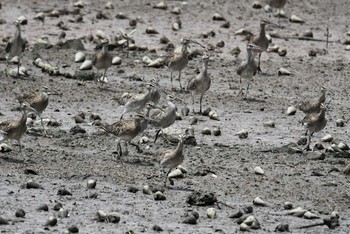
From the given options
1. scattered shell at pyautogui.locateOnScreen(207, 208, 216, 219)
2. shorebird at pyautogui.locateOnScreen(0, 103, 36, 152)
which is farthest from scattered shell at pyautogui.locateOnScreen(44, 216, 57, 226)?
shorebird at pyautogui.locateOnScreen(0, 103, 36, 152)

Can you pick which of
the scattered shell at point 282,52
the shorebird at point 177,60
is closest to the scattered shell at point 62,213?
the shorebird at point 177,60

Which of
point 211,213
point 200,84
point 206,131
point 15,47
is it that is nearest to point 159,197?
point 211,213

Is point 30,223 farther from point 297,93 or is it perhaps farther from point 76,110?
point 297,93

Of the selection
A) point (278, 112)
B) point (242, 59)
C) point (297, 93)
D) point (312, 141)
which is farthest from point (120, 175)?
point (242, 59)

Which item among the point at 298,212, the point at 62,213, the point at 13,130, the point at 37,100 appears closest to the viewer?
the point at 62,213

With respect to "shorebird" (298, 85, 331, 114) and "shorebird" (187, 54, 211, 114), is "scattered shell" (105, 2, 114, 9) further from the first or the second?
"shorebird" (298, 85, 331, 114)

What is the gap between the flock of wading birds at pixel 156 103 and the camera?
17.2m

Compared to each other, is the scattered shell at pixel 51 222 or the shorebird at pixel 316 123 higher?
the scattered shell at pixel 51 222

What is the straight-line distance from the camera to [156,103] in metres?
20.6

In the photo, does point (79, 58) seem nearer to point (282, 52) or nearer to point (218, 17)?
point (282, 52)

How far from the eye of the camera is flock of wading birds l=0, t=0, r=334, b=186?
17172 millimetres

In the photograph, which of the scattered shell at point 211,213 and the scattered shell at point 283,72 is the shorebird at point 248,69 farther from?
the scattered shell at point 211,213

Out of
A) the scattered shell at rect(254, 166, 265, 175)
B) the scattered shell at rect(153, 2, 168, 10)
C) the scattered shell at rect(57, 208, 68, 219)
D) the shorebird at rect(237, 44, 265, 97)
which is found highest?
the scattered shell at rect(57, 208, 68, 219)

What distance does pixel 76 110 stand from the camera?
66.8 feet
